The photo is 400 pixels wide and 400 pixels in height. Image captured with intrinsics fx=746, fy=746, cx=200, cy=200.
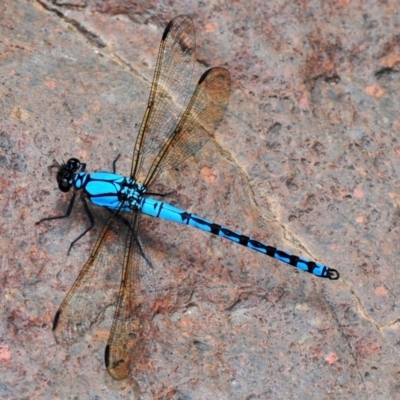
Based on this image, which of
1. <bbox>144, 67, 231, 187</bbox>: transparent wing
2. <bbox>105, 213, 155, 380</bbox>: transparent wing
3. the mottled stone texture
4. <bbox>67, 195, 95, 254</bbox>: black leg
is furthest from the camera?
<bbox>144, 67, 231, 187</bbox>: transparent wing

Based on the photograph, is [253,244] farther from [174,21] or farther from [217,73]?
[174,21]

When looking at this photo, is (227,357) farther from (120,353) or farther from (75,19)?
(75,19)

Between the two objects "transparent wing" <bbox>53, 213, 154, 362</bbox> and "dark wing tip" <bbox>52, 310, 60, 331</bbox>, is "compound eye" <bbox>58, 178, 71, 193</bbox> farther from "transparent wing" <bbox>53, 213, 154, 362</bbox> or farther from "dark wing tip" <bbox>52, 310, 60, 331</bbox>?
"dark wing tip" <bbox>52, 310, 60, 331</bbox>

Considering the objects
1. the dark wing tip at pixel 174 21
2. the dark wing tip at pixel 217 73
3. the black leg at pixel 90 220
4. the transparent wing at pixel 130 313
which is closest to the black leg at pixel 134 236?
the transparent wing at pixel 130 313


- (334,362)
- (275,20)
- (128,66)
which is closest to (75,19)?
(128,66)

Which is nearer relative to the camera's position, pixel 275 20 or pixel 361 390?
pixel 361 390

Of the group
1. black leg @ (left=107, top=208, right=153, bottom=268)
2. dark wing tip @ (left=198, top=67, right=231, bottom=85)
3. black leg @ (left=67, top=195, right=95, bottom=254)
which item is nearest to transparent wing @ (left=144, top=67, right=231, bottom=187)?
dark wing tip @ (left=198, top=67, right=231, bottom=85)

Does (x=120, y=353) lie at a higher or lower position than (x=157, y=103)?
lower
